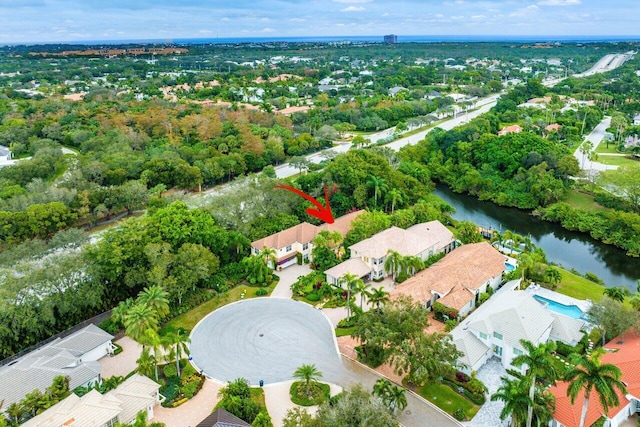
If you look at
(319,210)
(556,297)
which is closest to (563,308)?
(556,297)

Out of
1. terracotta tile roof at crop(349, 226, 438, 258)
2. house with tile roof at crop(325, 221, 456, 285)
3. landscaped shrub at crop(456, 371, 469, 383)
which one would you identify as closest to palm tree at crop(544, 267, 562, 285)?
house with tile roof at crop(325, 221, 456, 285)

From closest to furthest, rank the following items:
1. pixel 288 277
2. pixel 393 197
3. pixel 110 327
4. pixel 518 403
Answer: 1. pixel 518 403
2. pixel 110 327
3. pixel 288 277
4. pixel 393 197

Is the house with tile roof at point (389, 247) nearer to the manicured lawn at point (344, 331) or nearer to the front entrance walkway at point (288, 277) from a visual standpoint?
the front entrance walkway at point (288, 277)

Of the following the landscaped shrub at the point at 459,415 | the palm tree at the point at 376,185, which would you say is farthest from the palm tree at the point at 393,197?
the landscaped shrub at the point at 459,415

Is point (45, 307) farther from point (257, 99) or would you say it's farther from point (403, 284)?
point (257, 99)

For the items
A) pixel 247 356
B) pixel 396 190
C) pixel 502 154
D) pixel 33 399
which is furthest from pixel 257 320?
pixel 502 154

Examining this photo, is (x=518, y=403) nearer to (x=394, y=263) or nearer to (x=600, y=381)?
(x=600, y=381)
